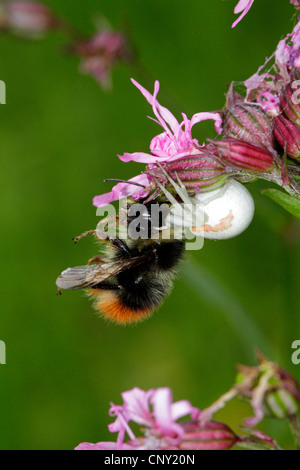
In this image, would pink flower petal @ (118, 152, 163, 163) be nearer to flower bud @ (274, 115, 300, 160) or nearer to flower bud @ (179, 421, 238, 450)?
flower bud @ (274, 115, 300, 160)

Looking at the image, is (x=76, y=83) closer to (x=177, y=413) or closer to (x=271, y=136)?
(x=271, y=136)

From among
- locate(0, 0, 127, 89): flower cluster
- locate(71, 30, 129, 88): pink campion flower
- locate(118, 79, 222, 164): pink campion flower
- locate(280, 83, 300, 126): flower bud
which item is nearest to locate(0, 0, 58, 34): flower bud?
locate(0, 0, 127, 89): flower cluster

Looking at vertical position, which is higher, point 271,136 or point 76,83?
point 76,83

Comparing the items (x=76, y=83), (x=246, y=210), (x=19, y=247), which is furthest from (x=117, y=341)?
(x=246, y=210)

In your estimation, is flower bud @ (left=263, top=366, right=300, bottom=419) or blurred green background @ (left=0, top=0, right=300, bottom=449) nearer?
flower bud @ (left=263, top=366, right=300, bottom=419)

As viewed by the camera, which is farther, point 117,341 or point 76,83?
point 76,83

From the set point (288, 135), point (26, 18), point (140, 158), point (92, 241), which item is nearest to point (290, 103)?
point (288, 135)
